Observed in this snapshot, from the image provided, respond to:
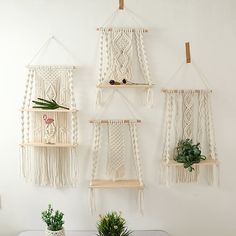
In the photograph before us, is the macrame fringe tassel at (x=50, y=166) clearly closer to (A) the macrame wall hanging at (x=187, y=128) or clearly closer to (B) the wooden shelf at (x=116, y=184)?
(B) the wooden shelf at (x=116, y=184)

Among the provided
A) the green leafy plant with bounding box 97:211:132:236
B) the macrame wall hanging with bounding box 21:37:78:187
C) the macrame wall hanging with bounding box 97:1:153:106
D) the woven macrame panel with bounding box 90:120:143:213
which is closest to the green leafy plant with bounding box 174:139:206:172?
the woven macrame panel with bounding box 90:120:143:213

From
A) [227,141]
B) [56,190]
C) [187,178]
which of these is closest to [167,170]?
[187,178]

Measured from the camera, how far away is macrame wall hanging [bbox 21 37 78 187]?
216cm

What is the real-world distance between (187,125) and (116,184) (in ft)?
1.85

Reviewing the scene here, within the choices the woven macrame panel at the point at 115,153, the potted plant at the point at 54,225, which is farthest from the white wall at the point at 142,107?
the potted plant at the point at 54,225

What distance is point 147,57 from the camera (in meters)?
2.20

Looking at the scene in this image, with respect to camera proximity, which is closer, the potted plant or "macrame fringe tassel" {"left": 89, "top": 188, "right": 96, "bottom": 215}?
the potted plant

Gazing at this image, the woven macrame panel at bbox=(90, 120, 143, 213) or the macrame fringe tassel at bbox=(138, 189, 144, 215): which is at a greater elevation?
the woven macrame panel at bbox=(90, 120, 143, 213)

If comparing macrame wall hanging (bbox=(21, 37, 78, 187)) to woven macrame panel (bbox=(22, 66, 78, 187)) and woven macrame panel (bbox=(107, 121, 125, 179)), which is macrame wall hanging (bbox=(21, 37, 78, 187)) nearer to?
woven macrame panel (bbox=(22, 66, 78, 187))

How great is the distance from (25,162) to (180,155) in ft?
3.11

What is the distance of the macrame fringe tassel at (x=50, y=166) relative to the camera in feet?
7.18

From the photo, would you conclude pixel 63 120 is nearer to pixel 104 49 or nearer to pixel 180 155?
pixel 104 49

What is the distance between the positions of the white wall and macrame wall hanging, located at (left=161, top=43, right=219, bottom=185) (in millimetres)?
53

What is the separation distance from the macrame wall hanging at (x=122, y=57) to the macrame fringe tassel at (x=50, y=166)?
40cm
